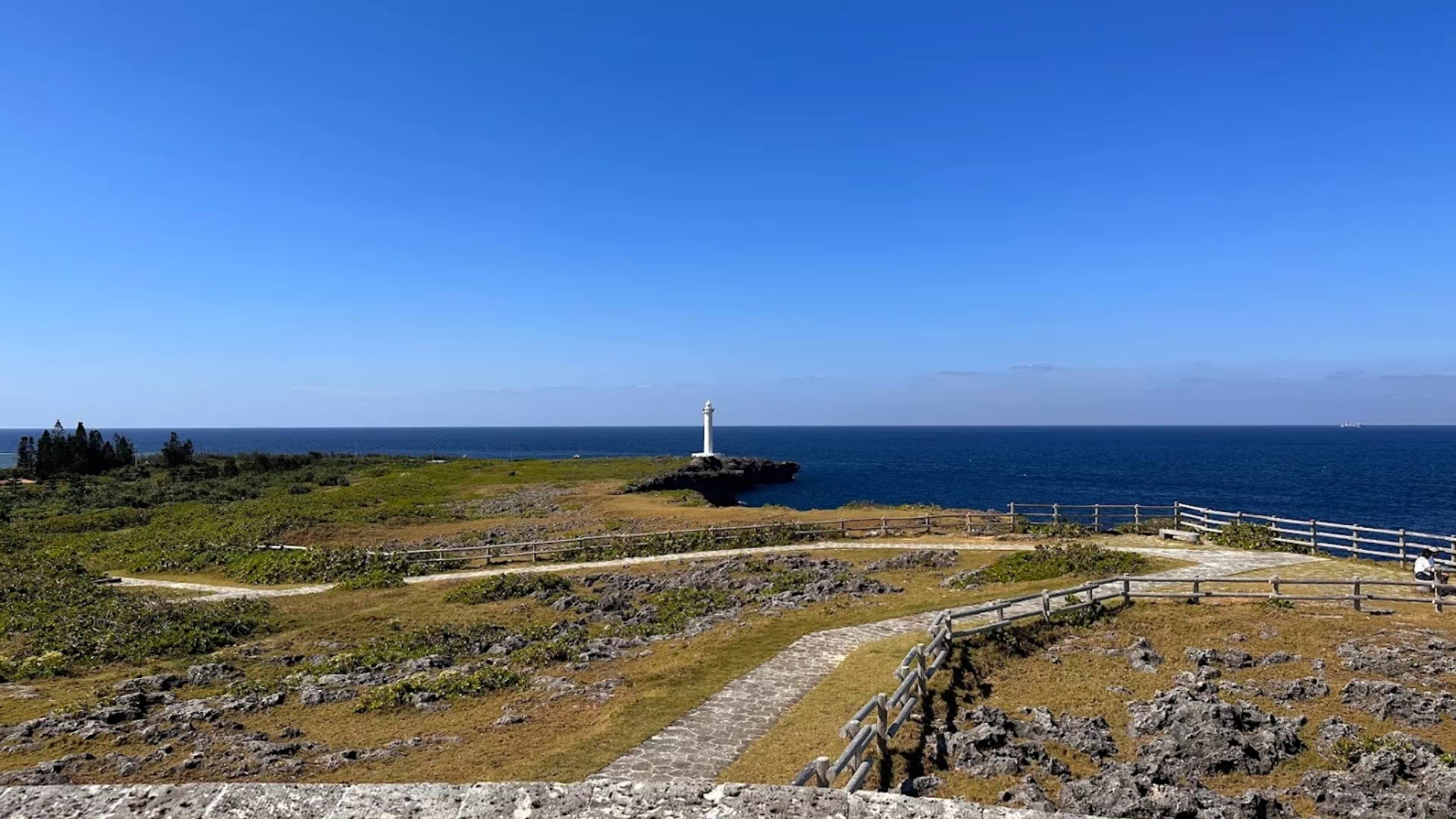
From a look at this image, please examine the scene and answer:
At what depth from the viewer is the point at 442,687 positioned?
1981 centimetres

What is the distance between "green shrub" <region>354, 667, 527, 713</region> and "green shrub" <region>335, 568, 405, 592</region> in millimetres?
16445

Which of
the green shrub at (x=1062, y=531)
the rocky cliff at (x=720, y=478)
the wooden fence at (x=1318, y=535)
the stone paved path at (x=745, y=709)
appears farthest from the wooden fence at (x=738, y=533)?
the rocky cliff at (x=720, y=478)

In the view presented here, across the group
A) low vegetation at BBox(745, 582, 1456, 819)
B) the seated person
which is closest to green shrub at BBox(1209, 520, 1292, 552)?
the seated person

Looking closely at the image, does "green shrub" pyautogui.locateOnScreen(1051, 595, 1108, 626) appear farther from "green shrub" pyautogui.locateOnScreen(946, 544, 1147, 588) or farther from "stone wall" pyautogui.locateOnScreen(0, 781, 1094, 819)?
"stone wall" pyautogui.locateOnScreen(0, 781, 1094, 819)

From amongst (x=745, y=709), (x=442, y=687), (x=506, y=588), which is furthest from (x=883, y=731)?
(x=506, y=588)

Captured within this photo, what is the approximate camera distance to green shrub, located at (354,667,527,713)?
743 inches

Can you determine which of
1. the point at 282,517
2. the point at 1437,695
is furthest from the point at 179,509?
the point at 1437,695

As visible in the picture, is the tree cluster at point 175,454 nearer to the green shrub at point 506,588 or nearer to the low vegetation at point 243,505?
the low vegetation at point 243,505

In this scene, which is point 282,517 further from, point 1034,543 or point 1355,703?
point 1355,703

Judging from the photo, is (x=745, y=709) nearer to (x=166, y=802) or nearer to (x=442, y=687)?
(x=442, y=687)

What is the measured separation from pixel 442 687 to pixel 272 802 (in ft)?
49.2

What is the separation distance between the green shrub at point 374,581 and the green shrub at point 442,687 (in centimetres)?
1645

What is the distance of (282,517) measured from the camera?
170 feet

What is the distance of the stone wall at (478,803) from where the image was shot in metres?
5.76
